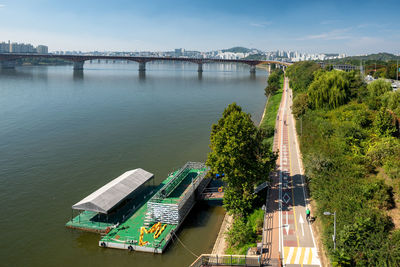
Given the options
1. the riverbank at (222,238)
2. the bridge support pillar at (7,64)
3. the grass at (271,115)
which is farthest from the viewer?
the bridge support pillar at (7,64)

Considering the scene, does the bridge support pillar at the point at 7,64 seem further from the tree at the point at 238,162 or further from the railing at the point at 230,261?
the railing at the point at 230,261

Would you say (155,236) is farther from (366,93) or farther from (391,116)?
(366,93)

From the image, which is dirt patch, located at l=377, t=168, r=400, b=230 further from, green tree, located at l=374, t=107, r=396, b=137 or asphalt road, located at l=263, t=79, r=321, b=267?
green tree, located at l=374, t=107, r=396, b=137

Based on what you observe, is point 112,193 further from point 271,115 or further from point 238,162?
point 271,115

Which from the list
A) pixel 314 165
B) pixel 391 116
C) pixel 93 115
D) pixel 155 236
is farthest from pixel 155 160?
pixel 93 115

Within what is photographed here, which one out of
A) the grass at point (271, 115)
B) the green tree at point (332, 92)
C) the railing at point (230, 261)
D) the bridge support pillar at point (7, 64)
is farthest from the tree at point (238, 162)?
the bridge support pillar at point (7, 64)

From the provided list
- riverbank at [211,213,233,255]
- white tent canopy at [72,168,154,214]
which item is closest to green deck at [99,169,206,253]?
white tent canopy at [72,168,154,214]
